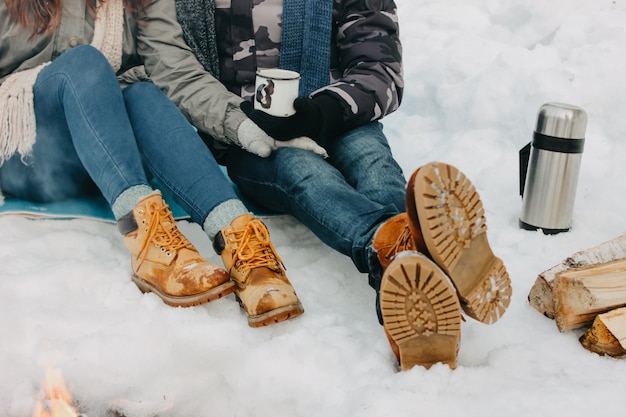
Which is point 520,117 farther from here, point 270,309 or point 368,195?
point 270,309

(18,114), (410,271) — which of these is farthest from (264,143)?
(410,271)

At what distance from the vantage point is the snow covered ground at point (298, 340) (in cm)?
159

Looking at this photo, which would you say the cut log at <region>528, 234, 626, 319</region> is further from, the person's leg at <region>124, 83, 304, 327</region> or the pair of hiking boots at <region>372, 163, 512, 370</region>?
the person's leg at <region>124, 83, 304, 327</region>

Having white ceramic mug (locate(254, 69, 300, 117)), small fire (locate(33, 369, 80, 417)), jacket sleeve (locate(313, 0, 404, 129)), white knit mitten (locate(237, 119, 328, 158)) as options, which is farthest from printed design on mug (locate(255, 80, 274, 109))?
small fire (locate(33, 369, 80, 417))

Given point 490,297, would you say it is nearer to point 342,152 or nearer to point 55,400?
point 342,152

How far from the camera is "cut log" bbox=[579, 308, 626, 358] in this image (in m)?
1.73

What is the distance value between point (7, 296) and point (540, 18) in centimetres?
311

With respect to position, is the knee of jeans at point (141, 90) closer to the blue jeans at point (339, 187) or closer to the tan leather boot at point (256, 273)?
the blue jeans at point (339, 187)

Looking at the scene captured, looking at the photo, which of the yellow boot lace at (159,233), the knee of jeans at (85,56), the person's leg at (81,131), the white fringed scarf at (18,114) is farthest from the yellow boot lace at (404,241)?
the white fringed scarf at (18,114)

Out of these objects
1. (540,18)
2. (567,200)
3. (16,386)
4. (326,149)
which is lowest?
(16,386)

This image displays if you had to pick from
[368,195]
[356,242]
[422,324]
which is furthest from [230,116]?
[422,324]

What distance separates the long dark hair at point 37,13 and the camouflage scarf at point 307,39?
2.22 ft

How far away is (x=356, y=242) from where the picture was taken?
1.88 meters

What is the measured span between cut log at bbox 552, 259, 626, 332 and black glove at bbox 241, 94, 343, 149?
837mm
